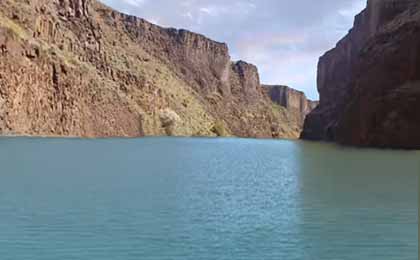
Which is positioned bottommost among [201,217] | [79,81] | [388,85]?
[201,217]

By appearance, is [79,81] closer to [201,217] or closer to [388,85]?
[388,85]

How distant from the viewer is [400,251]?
13719 mm

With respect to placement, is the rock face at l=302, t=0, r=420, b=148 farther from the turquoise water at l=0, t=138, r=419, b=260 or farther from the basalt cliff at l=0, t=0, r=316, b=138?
the basalt cliff at l=0, t=0, r=316, b=138

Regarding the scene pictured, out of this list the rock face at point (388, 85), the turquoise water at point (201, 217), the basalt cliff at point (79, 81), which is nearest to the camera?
the turquoise water at point (201, 217)

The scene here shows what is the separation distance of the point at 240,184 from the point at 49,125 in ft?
231

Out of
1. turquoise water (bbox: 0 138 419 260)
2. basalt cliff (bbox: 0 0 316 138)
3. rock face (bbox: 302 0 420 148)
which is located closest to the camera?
turquoise water (bbox: 0 138 419 260)

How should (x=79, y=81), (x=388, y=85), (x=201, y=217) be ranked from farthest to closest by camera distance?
(x=79, y=81)
(x=388, y=85)
(x=201, y=217)

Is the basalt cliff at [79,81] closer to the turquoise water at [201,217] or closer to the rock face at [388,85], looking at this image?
the rock face at [388,85]

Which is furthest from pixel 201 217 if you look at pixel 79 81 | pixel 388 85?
pixel 79 81

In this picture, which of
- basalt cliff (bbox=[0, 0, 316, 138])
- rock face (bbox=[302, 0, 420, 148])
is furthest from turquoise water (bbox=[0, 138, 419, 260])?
basalt cliff (bbox=[0, 0, 316, 138])

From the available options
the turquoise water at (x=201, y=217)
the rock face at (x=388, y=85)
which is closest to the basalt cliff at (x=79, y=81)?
the rock face at (x=388, y=85)

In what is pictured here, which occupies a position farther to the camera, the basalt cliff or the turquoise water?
the basalt cliff

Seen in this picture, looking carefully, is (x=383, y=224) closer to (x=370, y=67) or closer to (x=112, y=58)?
(x=370, y=67)

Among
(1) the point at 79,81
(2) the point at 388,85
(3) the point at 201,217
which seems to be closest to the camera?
(3) the point at 201,217
